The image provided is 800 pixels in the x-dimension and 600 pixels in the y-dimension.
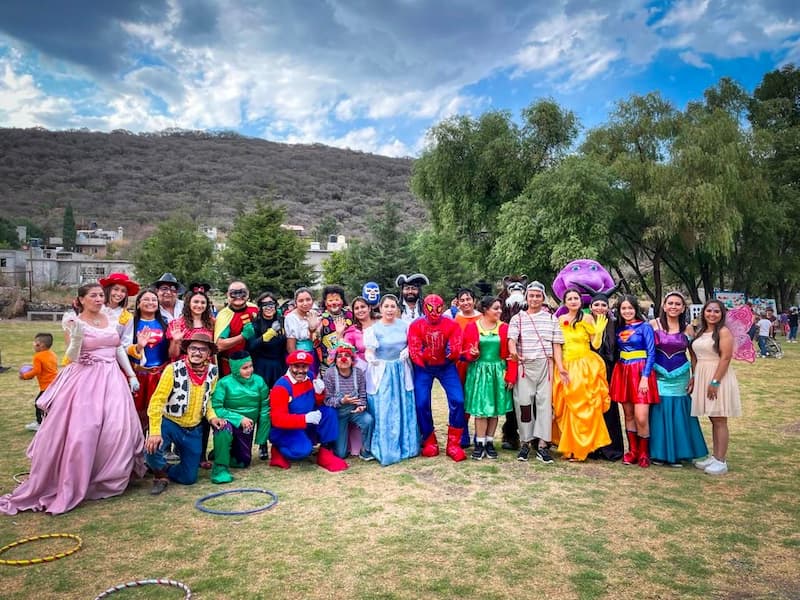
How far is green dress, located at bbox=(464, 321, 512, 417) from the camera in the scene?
6.14 meters

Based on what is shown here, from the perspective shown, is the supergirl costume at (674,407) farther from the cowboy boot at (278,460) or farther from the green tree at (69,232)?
the green tree at (69,232)

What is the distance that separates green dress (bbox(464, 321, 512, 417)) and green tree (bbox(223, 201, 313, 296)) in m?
24.7

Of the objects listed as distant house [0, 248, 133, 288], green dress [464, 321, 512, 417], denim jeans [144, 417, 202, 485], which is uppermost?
distant house [0, 248, 133, 288]

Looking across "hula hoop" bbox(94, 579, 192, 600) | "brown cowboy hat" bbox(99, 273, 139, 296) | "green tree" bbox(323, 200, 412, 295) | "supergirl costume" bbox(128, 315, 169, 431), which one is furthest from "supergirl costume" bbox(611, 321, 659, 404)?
"green tree" bbox(323, 200, 412, 295)

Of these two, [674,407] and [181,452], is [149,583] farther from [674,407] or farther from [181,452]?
[674,407]

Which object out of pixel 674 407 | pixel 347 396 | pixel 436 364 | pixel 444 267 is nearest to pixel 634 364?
pixel 674 407

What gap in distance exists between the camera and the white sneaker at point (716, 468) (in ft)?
18.5

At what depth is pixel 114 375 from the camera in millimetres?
5070

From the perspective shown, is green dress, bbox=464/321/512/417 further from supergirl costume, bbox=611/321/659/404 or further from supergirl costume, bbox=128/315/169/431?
supergirl costume, bbox=128/315/169/431

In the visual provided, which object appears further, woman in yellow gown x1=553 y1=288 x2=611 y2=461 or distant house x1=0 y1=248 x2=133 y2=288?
distant house x1=0 y1=248 x2=133 y2=288

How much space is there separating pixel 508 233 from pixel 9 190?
367 feet

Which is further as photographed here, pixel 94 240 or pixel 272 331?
pixel 94 240

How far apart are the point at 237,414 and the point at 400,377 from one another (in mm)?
1734

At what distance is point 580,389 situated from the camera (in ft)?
19.6
